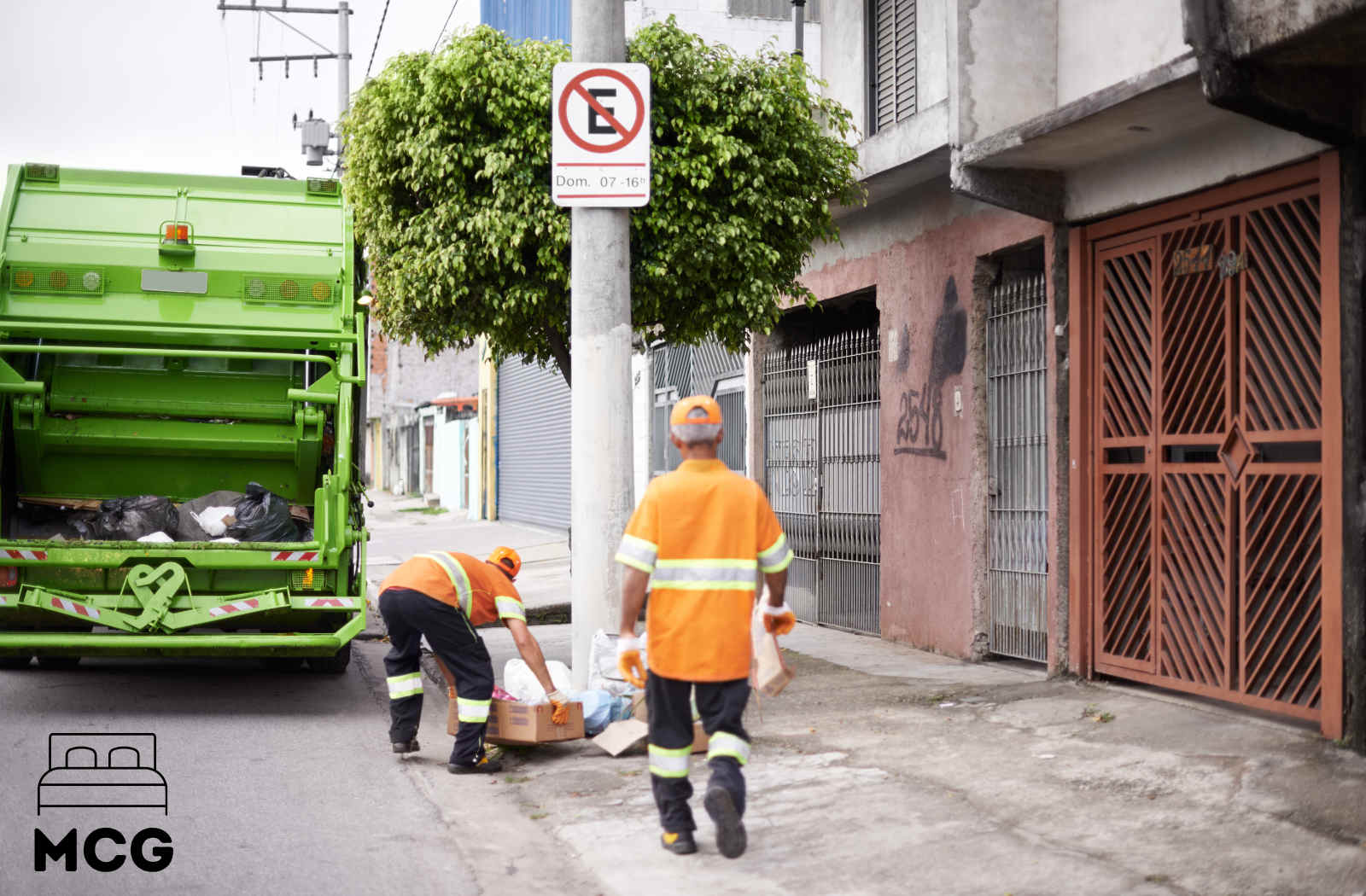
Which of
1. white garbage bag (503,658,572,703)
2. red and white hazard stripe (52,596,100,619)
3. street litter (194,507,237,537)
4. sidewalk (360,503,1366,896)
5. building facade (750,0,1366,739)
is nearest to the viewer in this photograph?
sidewalk (360,503,1366,896)

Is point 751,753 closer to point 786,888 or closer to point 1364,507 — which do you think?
point 786,888

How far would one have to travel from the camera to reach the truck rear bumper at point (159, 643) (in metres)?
7.80

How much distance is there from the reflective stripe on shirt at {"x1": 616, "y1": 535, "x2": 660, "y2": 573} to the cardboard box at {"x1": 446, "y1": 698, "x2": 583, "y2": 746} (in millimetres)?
1942

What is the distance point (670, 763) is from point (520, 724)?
6.07 ft

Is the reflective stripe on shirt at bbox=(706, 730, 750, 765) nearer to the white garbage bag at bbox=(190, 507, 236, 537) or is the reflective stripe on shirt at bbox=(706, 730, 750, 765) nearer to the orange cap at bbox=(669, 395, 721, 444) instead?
the orange cap at bbox=(669, 395, 721, 444)

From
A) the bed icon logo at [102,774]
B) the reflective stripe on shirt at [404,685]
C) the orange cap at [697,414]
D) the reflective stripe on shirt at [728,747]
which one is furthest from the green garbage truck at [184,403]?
the reflective stripe on shirt at [728,747]

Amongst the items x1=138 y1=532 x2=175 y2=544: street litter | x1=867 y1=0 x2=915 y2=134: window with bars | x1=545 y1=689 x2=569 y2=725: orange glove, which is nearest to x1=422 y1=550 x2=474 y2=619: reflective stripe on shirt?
x1=545 y1=689 x2=569 y2=725: orange glove

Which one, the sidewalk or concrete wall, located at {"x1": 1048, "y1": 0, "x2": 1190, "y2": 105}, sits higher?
concrete wall, located at {"x1": 1048, "y1": 0, "x2": 1190, "y2": 105}

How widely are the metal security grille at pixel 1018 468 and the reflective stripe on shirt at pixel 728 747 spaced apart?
446 cm

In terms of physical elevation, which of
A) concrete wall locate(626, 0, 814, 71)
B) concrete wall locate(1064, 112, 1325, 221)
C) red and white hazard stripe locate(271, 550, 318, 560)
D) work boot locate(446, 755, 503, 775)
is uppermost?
concrete wall locate(626, 0, 814, 71)

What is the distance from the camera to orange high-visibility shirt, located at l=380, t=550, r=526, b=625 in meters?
6.67

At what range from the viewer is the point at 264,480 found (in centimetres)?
937

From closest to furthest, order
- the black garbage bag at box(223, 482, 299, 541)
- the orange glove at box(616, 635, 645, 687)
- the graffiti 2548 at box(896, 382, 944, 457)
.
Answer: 1. the orange glove at box(616, 635, 645, 687)
2. the black garbage bag at box(223, 482, 299, 541)
3. the graffiti 2548 at box(896, 382, 944, 457)

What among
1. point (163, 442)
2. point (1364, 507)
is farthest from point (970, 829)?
point (163, 442)
